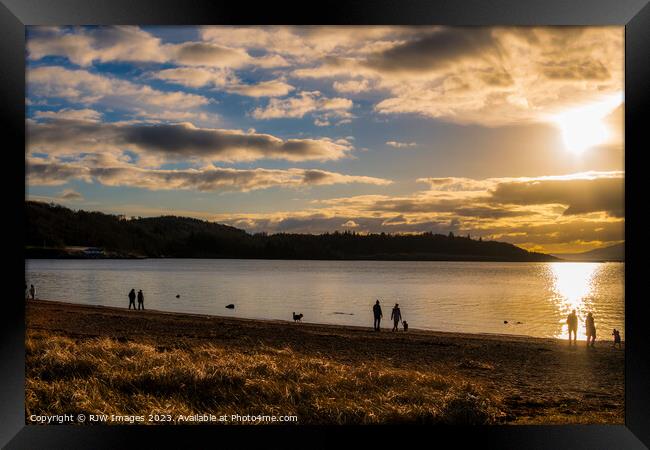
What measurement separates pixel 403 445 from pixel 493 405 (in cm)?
159

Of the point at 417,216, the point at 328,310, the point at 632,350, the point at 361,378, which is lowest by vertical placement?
the point at 328,310

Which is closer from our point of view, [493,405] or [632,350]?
[632,350]

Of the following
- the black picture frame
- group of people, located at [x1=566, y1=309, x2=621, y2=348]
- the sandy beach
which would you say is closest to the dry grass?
the sandy beach

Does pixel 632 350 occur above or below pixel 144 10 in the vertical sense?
below

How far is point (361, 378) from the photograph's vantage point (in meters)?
7.14

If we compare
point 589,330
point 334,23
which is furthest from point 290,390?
point 589,330

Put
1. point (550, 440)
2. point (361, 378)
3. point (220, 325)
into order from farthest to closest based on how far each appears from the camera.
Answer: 1. point (220, 325)
2. point (361, 378)
3. point (550, 440)

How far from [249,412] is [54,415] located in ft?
7.20

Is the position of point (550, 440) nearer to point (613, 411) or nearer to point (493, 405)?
point (493, 405)

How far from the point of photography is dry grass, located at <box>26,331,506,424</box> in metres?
5.97

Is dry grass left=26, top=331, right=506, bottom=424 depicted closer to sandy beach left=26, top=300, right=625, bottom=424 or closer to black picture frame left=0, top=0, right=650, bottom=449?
sandy beach left=26, top=300, right=625, bottom=424

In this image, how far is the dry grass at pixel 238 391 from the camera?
5.97 metres

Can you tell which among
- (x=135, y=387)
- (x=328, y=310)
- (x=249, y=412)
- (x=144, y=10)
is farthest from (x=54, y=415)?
(x=328, y=310)

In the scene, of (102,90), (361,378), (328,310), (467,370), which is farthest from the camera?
(328,310)
